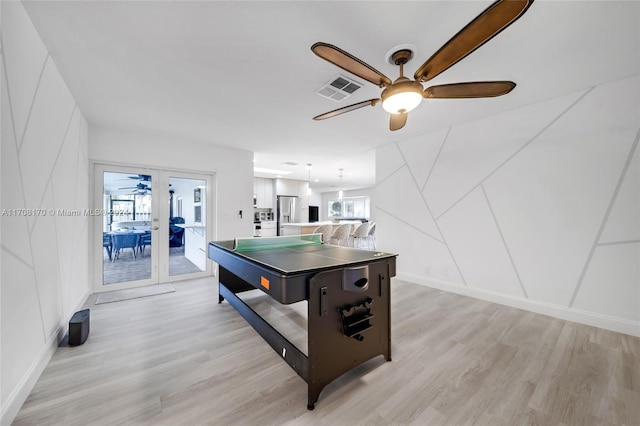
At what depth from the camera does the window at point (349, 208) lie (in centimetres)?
1267

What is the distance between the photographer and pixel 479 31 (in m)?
1.25

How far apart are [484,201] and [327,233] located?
14.7 ft

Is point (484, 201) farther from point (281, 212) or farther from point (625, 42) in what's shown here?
point (281, 212)

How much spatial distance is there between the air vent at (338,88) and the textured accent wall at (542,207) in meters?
2.06

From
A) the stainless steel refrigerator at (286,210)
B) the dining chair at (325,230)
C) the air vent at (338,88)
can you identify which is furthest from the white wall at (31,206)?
the stainless steel refrigerator at (286,210)

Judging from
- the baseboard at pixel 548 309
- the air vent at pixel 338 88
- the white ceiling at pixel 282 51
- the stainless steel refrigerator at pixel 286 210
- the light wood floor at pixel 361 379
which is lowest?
the light wood floor at pixel 361 379

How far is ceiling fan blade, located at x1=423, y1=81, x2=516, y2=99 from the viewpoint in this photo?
5.74 ft

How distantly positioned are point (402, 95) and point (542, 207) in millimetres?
2565

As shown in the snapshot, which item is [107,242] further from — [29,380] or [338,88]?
[338,88]

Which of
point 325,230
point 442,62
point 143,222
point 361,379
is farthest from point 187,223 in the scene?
Answer: point 442,62

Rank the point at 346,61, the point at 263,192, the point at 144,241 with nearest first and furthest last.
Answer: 1. the point at 346,61
2. the point at 144,241
3. the point at 263,192

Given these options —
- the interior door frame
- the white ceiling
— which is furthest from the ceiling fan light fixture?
the interior door frame

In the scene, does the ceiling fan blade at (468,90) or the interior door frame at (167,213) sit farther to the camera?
the interior door frame at (167,213)

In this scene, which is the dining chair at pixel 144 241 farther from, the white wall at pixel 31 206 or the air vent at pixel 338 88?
the air vent at pixel 338 88
